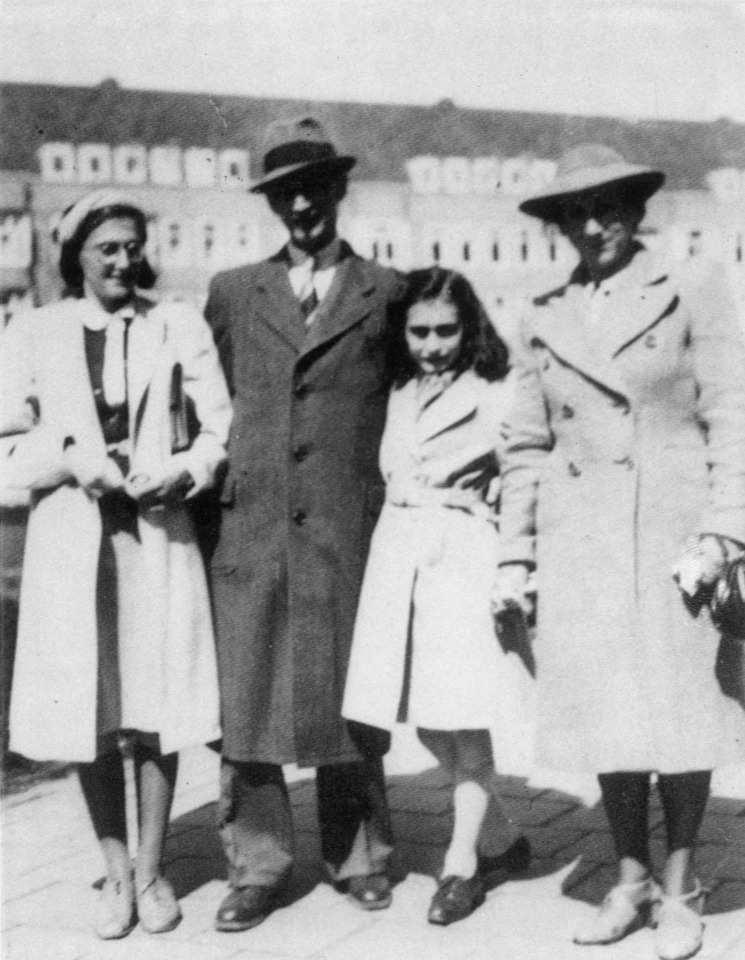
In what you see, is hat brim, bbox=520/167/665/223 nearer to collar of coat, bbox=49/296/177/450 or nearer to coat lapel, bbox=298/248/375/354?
coat lapel, bbox=298/248/375/354

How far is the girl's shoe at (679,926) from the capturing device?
3199 millimetres

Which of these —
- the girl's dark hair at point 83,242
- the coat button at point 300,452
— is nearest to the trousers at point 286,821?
the coat button at point 300,452

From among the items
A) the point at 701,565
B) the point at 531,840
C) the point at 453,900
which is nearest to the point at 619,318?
the point at 701,565

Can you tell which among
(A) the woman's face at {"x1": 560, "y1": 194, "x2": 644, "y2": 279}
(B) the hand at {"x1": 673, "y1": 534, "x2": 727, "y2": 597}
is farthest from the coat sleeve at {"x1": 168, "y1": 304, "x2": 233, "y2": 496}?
(B) the hand at {"x1": 673, "y1": 534, "x2": 727, "y2": 597}

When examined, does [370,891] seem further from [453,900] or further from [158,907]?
[158,907]

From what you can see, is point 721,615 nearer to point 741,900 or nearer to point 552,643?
point 552,643

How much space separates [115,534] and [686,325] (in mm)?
1796

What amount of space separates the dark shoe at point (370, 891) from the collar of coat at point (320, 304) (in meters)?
1.68

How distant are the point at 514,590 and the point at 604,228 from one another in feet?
3.45

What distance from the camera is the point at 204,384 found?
3719 mm

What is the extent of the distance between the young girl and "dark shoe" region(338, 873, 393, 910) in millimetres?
207

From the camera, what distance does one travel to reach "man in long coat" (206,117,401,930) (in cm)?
364

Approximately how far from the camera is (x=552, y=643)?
11.1 ft

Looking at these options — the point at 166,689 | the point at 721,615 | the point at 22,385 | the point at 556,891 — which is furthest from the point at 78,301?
the point at 556,891
